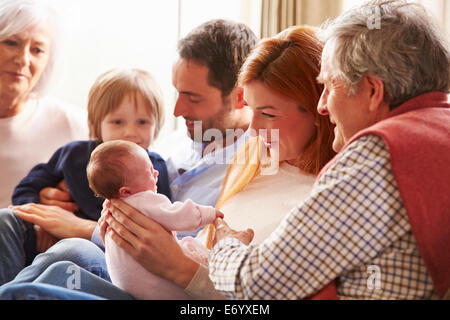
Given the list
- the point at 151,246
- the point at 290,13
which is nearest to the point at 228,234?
the point at 151,246

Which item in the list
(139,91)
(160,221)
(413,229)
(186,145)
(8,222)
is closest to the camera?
(413,229)

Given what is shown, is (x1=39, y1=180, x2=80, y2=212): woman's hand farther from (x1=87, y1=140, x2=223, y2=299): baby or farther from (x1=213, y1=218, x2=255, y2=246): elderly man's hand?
(x1=213, y1=218, x2=255, y2=246): elderly man's hand

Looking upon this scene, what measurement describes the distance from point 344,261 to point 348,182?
0.48ft

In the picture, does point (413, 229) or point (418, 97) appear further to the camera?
point (418, 97)

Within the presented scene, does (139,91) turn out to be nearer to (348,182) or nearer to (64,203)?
(64,203)

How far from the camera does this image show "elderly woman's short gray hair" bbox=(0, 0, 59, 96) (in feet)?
7.59

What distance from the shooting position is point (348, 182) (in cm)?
105

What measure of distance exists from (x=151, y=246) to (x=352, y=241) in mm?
511

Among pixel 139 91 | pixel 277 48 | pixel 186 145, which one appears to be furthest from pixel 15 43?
pixel 277 48

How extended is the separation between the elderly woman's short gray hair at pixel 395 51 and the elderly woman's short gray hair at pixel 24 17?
1.55 m

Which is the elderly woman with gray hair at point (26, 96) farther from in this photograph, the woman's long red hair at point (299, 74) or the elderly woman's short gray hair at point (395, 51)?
the elderly woman's short gray hair at point (395, 51)

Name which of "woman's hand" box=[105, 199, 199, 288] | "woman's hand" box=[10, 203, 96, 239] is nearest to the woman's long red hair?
"woman's hand" box=[105, 199, 199, 288]

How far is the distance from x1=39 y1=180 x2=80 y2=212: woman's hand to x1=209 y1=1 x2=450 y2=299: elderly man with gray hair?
3.65 feet

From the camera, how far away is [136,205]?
141 centimetres
